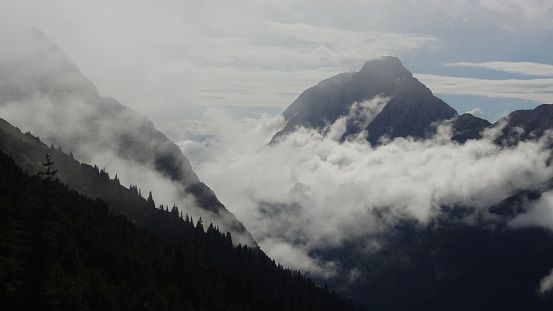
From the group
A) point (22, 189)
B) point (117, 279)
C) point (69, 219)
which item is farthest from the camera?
point (69, 219)

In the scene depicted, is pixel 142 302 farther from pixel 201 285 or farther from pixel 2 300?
pixel 2 300

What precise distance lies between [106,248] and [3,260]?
96553 mm

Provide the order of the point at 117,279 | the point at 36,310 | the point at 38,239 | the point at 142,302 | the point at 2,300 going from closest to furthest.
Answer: the point at 2,300
the point at 36,310
the point at 38,239
the point at 142,302
the point at 117,279

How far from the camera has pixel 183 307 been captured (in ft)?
541

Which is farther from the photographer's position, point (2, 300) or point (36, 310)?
point (36, 310)

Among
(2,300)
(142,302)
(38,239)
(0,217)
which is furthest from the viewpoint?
(142,302)

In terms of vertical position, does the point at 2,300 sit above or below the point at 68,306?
above

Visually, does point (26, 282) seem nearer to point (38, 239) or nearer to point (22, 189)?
point (38, 239)

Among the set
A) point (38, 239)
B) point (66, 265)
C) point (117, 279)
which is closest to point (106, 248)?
point (117, 279)

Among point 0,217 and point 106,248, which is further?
point 106,248

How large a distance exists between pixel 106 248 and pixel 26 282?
8289 cm

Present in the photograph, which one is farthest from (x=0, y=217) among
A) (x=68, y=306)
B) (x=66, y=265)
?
(x=68, y=306)

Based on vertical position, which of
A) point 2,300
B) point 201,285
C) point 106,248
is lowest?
point 201,285

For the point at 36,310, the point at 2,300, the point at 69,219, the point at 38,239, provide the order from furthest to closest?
the point at 69,219, the point at 38,239, the point at 36,310, the point at 2,300
